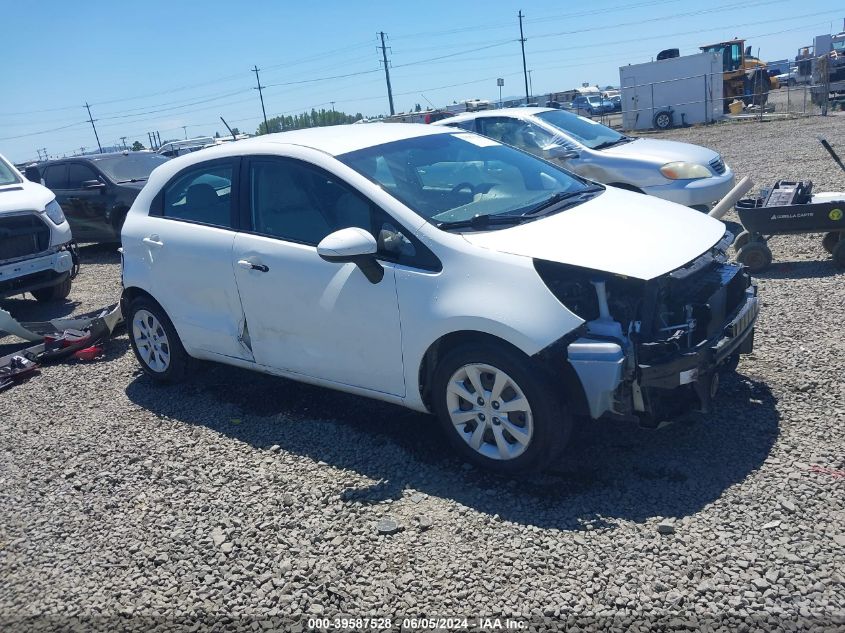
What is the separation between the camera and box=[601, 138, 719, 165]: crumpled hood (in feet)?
31.0

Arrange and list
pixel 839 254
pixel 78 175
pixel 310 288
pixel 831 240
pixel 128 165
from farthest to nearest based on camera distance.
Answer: pixel 128 165, pixel 78 175, pixel 831 240, pixel 839 254, pixel 310 288

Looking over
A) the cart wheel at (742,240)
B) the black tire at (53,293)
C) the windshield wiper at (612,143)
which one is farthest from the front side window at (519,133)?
the black tire at (53,293)

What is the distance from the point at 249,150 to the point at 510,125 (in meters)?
5.99

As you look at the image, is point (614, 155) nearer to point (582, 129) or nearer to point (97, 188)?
point (582, 129)

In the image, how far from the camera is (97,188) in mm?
12727

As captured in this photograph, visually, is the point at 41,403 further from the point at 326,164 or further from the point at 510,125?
the point at 510,125

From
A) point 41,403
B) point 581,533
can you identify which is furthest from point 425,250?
point 41,403

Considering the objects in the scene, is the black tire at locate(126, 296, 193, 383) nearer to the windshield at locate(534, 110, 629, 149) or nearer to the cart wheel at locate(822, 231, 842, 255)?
the cart wheel at locate(822, 231, 842, 255)

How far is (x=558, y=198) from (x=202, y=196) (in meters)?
2.54

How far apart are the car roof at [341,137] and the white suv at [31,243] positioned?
4.32 metres

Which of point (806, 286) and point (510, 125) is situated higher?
point (510, 125)

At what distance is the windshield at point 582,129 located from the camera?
400 inches

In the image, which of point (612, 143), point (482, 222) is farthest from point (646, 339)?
point (612, 143)

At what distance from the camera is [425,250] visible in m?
4.07
